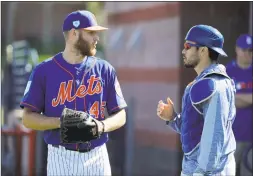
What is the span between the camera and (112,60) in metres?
11.0

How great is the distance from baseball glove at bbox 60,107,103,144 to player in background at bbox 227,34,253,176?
355 centimetres

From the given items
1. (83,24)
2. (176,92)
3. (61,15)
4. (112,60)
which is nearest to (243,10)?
(176,92)

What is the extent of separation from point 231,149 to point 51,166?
131cm

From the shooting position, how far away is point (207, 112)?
4.23 m

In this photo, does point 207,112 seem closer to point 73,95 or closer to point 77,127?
point 77,127

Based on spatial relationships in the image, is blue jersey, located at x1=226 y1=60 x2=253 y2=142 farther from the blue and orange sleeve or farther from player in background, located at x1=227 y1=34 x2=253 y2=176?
the blue and orange sleeve

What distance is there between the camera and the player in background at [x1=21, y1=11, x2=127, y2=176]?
4926mm

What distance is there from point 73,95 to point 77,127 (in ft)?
0.91

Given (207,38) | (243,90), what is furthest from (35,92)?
(243,90)

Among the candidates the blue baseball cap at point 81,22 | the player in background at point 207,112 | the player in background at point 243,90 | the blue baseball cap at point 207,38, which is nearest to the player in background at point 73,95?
the blue baseball cap at point 81,22

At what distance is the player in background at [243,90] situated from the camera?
8070mm

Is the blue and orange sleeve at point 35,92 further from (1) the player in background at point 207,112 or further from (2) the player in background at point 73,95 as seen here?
(1) the player in background at point 207,112

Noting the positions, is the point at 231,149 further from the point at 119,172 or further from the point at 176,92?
the point at 119,172

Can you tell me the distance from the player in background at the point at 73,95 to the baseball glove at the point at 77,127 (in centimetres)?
10
